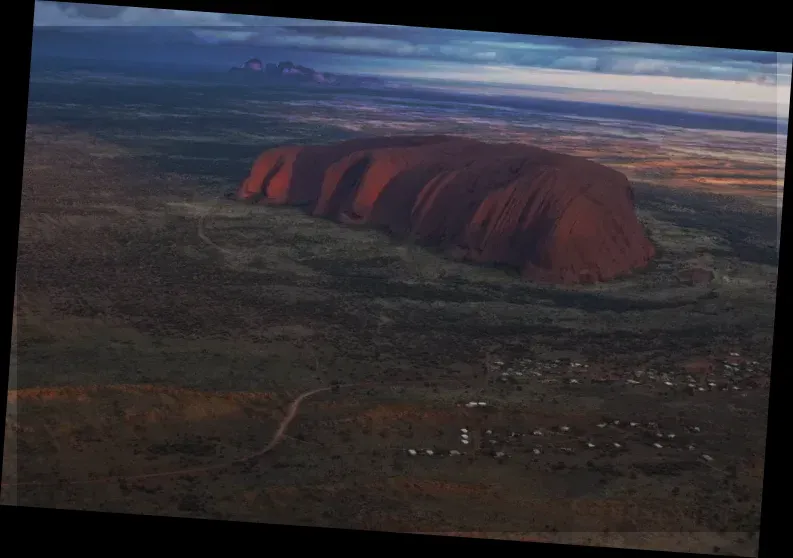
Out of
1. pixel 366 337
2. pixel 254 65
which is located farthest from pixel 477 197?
pixel 254 65

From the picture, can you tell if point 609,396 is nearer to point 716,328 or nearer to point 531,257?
point 716,328

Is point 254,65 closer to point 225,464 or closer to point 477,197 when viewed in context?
point 477,197

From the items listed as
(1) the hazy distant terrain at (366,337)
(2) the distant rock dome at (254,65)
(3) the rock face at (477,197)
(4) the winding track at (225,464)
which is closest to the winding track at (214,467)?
(4) the winding track at (225,464)

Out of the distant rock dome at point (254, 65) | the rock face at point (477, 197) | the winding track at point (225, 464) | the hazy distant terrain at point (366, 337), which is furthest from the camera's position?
the distant rock dome at point (254, 65)

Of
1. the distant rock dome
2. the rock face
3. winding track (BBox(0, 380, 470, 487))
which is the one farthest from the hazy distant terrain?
the distant rock dome

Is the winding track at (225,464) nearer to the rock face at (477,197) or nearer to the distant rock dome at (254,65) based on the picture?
the rock face at (477,197)

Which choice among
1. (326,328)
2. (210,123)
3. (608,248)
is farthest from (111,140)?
(608,248)

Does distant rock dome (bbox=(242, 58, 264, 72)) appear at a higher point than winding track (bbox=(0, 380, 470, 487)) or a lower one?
higher

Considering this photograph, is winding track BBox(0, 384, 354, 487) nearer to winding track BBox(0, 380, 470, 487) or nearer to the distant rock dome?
winding track BBox(0, 380, 470, 487)
